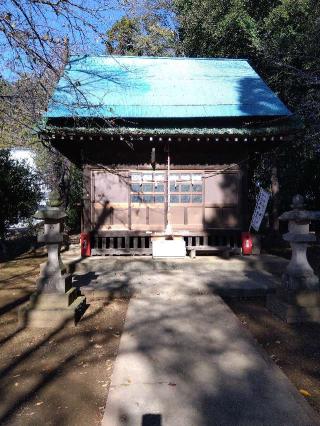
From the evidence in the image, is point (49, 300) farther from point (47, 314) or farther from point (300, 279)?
point (300, 279)

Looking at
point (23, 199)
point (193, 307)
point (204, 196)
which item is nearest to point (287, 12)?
point (204, 196)

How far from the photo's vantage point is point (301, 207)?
5.16 meters

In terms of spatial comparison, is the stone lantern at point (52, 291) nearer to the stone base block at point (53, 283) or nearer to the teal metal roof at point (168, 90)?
the stone base block at point (53, 283)

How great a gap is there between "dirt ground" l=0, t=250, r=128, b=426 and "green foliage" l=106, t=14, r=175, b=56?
18.8m

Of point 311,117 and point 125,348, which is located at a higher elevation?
point 311,117

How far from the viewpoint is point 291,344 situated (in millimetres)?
4426

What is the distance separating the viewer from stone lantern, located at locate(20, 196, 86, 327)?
5.11m

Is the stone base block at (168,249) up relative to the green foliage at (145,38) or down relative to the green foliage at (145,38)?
down

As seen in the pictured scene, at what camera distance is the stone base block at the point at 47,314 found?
5.10 metres

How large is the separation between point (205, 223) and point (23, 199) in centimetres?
648

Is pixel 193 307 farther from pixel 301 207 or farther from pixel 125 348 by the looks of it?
pixel 301 207

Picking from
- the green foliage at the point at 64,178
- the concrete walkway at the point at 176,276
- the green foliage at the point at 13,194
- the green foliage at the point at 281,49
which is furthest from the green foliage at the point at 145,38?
the concrete walkway at the point at 176,276

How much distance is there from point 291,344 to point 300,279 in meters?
1.12

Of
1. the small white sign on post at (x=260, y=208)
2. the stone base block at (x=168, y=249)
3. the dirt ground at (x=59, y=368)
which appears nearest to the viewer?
the dirt ground at (x=59, y=368)
